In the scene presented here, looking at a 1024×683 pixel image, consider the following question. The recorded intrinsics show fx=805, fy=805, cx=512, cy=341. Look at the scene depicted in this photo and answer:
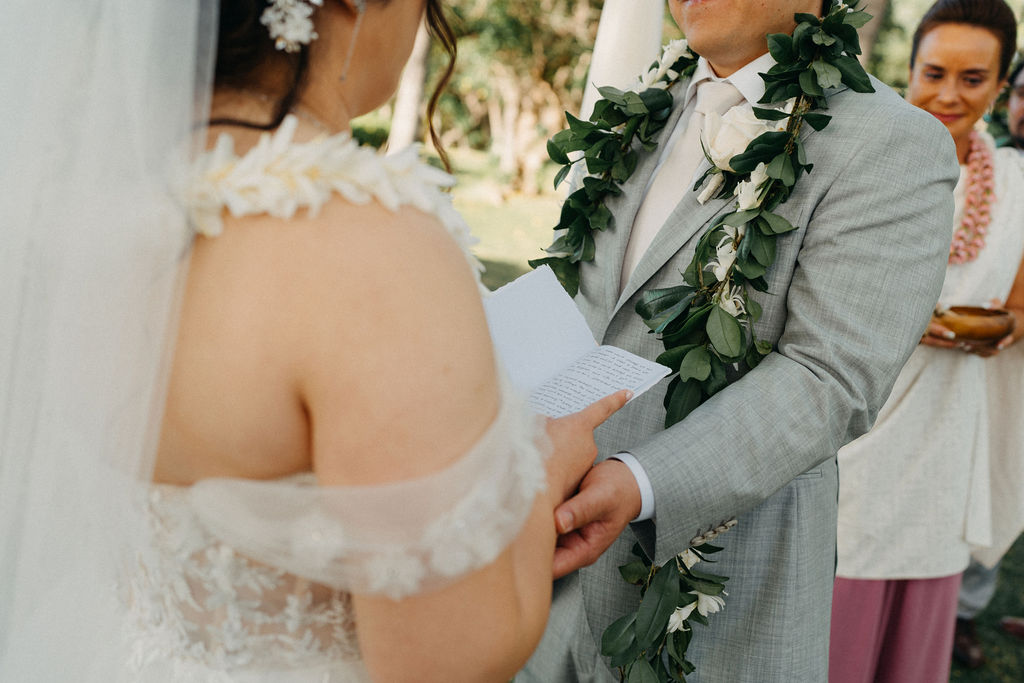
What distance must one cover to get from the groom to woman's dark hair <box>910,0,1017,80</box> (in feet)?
5.30

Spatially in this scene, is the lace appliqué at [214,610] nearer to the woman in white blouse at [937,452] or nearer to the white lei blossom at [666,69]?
the white lei blossom at [666,69]

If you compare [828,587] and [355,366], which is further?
[828,587]

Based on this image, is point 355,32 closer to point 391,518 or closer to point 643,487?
point 391,518

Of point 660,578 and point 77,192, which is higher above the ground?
point 77,192

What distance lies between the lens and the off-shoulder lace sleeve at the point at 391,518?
39.5 inches

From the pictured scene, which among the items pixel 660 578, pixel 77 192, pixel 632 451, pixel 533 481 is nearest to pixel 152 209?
pixel 77 192

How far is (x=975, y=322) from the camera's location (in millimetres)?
3047

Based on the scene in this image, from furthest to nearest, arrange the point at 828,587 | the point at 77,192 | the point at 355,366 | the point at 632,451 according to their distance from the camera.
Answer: the point at 828,587 → the point at 632,451 → the point at 77,192 → the point at 355,366

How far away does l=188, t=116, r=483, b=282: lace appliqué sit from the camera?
99 cm

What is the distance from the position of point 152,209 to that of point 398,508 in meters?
0.49

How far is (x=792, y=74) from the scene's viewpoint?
1894 mm

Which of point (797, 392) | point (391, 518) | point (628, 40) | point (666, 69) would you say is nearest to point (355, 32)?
point (391, 518)

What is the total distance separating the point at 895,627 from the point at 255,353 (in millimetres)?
→ 3086

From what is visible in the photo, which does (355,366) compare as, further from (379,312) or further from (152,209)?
(152,209)
